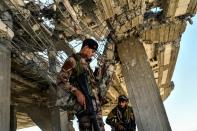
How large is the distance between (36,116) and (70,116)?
1.68 m

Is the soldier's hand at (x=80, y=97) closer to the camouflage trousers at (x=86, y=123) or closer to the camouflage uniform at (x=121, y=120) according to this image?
the camouflage trousers at (x=86, y=123)

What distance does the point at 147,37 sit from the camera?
1000 centimetres

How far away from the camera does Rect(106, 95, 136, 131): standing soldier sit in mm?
7640

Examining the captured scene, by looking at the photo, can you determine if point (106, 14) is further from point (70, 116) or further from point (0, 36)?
point (70, 116)

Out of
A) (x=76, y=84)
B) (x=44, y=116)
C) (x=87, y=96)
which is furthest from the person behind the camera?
(x=44, y=116)

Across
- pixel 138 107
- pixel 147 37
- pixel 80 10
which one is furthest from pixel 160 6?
pixel 138 107

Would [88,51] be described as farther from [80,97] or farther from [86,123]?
[86,123]

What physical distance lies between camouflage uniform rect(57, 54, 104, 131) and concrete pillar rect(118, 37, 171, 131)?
13.6ft

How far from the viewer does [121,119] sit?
7719 mm

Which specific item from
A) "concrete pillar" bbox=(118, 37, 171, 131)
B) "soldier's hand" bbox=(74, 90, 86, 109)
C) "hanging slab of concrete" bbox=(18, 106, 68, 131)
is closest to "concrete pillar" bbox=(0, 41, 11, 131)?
"concrete pillar" bbox=(118, 37, 171, 131)

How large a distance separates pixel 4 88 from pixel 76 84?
13.2 ft

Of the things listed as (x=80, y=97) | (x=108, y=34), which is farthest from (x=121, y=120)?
(x=80, y=97)

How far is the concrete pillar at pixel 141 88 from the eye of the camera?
27.4 ft

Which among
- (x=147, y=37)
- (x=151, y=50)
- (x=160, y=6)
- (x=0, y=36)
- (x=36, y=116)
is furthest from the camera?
(x=36, y=116)
